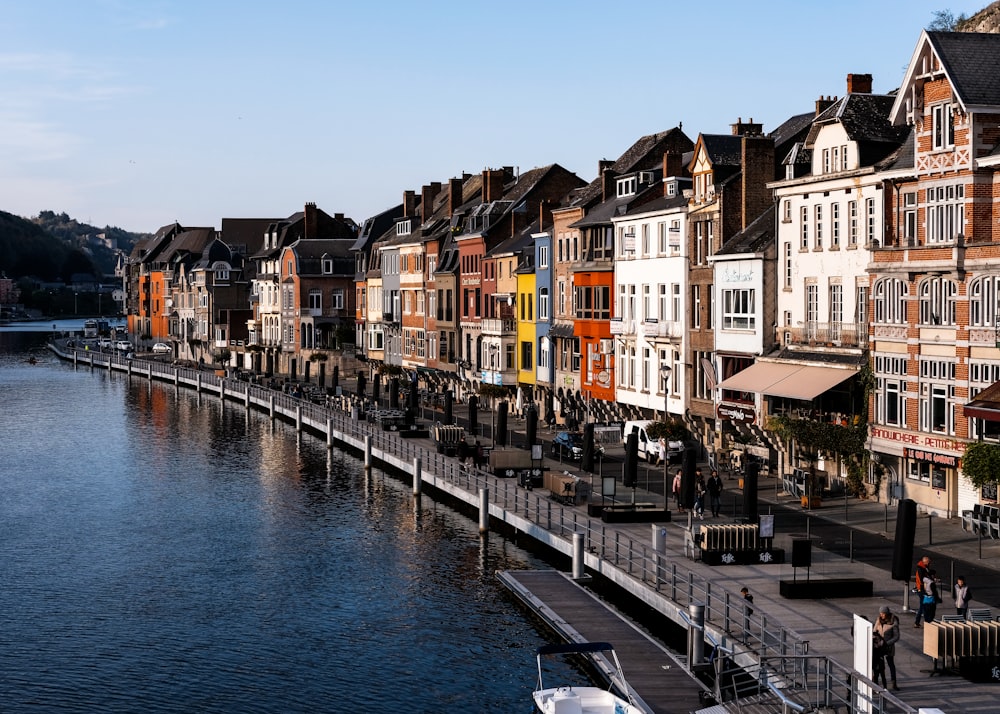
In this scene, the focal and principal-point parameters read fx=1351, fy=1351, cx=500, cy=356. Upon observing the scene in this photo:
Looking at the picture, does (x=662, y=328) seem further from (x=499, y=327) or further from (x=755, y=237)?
Answer: (x=499, y=327)

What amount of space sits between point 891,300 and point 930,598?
66.9 feet

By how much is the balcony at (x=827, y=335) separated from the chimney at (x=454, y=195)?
56.0 meters

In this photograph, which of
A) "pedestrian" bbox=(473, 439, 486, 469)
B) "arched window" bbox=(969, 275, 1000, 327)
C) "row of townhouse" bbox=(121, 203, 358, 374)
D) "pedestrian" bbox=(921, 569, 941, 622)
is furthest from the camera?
"row of townhouse" bbox=(121, 203, 358, 374)

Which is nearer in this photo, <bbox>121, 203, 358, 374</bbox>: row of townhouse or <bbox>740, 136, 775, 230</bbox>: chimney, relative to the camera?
<bbox>740, 136, 775, 230</bbox>: chimney

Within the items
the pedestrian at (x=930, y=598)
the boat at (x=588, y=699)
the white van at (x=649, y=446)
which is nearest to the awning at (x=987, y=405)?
the pedestrian at (x=930, y=598)

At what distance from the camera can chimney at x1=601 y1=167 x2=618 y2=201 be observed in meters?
81.9

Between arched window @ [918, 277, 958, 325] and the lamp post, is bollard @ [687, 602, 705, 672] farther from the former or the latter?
arched window @ [918, 277, 958, 325]

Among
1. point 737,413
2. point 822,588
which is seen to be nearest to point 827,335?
point 737,413

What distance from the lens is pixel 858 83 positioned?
204 ft

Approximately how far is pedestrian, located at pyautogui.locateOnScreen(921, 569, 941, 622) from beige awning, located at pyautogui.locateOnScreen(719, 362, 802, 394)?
24994 millimetres

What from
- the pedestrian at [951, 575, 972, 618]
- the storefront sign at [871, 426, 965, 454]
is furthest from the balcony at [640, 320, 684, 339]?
the pedestrian at [951, 575, 972, 618]

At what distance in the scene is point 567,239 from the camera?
83.4 meters

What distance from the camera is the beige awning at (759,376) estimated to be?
190 ft

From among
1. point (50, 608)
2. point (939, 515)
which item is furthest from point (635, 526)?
point (50, 608)
